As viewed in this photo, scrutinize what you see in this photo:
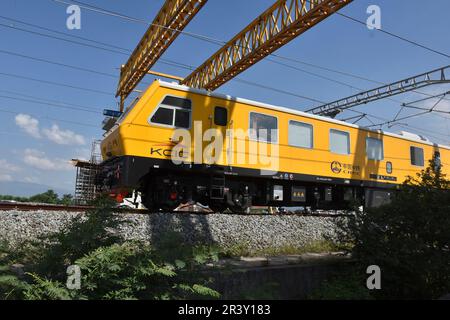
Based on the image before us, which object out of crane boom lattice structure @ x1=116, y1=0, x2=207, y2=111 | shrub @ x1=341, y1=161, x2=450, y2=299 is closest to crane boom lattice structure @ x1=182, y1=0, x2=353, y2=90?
crane boom lattice structure @ x1=116, y1=0, x2=207, y2=111

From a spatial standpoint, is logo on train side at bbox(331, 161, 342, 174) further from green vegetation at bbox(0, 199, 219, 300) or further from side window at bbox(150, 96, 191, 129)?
green vegetation at bbox(0, 199, 219, 300)

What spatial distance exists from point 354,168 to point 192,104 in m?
6.22

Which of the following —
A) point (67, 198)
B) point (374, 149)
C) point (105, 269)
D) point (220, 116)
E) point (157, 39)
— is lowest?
point (105, 269)

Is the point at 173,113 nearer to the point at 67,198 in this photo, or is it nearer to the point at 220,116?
the point at 220,116

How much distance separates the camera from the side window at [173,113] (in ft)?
28.2

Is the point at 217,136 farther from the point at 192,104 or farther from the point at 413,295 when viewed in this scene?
the point at 413,295

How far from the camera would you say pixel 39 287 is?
10.3ft

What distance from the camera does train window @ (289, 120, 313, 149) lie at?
1053 centimetres

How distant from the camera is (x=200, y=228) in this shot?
6.98 m

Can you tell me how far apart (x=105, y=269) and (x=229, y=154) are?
20.8 feet

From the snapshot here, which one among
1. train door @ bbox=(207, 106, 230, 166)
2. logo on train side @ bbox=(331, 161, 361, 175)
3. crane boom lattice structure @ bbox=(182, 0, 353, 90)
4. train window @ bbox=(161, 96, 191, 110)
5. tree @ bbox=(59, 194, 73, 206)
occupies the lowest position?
tree @ bbox=(59, 194, 73, 206)

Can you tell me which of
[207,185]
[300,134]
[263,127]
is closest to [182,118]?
[207,185]

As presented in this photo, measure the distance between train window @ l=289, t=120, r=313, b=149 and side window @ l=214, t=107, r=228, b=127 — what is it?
219cm
